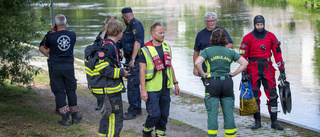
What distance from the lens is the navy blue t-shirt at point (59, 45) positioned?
705 centimetres

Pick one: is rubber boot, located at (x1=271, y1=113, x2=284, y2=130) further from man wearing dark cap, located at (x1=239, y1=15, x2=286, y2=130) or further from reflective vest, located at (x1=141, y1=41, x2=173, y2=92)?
reflective vest, located at (x1=141, y1=41, x2=173, y2=92)

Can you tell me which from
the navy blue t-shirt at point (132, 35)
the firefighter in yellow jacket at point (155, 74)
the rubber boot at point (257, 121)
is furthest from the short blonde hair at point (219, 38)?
the navy blue t-shirt at point (132, 35)

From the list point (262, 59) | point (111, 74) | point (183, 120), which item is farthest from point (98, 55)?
point (262, 59)

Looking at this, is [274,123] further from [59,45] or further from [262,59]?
[59,45]

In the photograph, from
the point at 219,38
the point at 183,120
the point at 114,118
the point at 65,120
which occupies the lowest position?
the point at 183,120

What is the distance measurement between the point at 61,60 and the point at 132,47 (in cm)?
139

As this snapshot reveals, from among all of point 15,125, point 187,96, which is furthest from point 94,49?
point 187,96

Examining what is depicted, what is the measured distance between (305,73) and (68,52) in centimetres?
764

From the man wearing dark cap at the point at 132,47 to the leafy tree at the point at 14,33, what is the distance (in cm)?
160

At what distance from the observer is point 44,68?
13273 mm

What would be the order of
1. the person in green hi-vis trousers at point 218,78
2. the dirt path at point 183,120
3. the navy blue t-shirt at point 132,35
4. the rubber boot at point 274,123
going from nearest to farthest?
the person in green hi-vis trousers at point 218,78, the dirt path at point 183,120, the rubber boot at point 274,123, the navy blue t-shirt at point 132,35

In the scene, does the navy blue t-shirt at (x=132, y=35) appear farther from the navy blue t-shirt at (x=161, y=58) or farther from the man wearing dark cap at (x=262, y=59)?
the man wearing dark cap at (x=262, y=59)

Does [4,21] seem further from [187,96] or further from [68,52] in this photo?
[187,96]

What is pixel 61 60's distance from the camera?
712 centimetres
